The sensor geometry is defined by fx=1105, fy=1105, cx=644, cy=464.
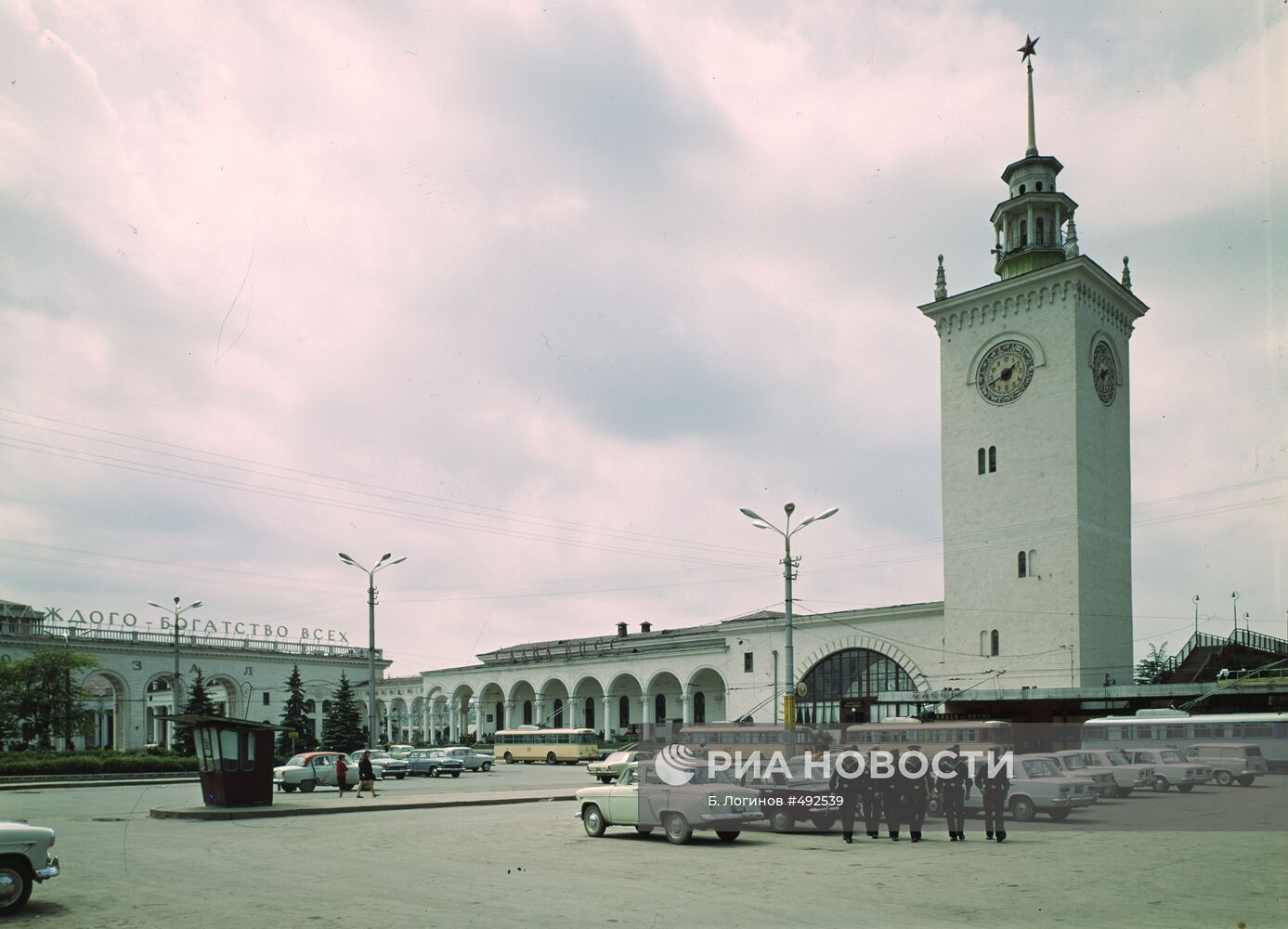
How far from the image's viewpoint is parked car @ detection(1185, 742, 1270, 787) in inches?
1266

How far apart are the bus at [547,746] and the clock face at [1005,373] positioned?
2872 cm

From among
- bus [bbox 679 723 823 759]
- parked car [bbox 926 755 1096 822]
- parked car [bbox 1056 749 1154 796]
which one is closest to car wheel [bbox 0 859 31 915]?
parked car [bbox 926 755 1096 822]

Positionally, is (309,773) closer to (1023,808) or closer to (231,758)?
(231,758)

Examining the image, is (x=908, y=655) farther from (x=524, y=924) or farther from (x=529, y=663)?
(x=524, y=924)

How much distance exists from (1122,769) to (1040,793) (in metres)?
9.03

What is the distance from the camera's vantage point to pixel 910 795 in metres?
18.2

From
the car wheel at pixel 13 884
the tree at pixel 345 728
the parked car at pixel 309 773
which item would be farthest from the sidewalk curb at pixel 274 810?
the tree at pixel 345 728

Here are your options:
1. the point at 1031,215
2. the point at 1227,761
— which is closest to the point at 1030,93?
the point at 1031,215

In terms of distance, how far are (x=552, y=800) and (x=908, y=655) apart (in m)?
28.1

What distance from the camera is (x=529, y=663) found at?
8119cm

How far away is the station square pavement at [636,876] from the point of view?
10.9 meters

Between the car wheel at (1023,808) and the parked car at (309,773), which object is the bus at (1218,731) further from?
the parked car at (309,773)

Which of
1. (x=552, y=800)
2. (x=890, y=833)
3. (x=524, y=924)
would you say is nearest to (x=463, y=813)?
(x=552, y=800)

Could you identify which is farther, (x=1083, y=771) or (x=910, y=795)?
(x=1083, y=771)
